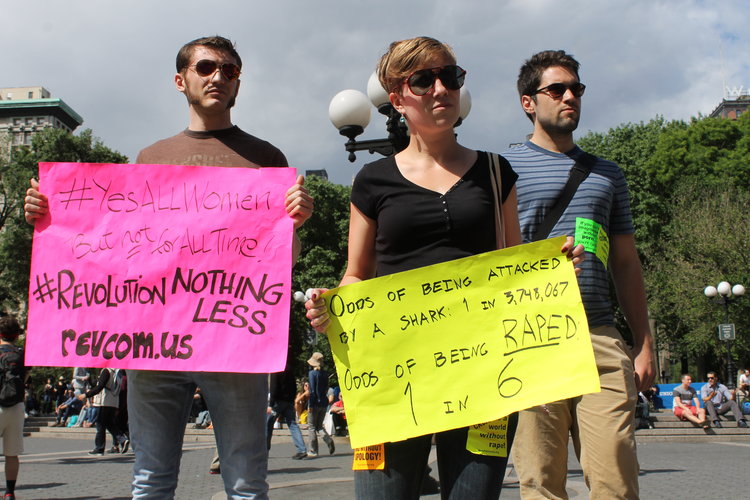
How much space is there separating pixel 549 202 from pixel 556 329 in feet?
3.52

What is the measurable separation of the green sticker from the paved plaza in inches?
152

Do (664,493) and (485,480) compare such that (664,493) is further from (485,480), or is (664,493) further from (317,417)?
(317,417)

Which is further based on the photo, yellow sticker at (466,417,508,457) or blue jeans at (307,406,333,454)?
blue jeans at (307,406,333,454)

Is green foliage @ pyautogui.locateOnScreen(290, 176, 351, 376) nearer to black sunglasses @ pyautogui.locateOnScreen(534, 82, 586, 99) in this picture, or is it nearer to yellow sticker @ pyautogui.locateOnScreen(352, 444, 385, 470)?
black sunglasses @ pyautogui.locateOnScreen(534, 82, 586, 99)

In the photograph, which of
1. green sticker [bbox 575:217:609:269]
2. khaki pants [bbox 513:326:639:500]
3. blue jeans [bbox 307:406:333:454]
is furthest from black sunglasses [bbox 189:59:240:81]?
blue jeans [bbox 307:406:333:454]

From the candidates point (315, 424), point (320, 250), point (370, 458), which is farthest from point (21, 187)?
point (370, 458)

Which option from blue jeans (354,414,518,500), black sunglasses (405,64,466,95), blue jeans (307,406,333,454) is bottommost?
blue jeans (307,406,333,454)

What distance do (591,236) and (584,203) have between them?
16 cm

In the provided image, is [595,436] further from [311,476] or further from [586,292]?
[311,476]

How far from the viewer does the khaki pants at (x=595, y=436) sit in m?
3.00

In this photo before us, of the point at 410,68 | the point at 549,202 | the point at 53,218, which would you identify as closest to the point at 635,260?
the point at 549,202

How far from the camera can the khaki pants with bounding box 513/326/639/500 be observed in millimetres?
3002

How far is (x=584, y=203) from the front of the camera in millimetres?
3291

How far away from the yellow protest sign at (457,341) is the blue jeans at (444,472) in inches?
2.9
